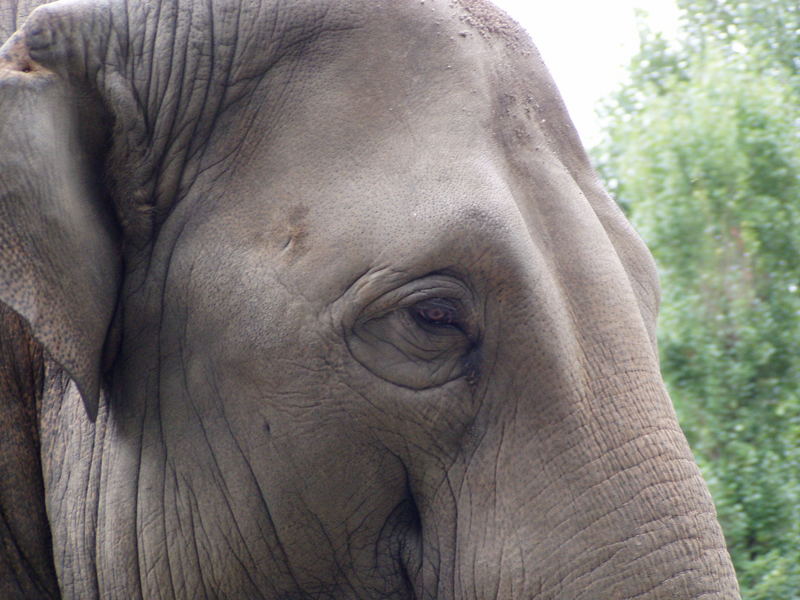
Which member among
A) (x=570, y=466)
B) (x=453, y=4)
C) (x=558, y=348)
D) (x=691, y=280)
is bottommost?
(x=691, y=280)

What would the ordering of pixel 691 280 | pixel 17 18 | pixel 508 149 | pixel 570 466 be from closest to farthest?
pixel 570 466 < pixel 508 149 < pixel 17 18 < pixel 691 280

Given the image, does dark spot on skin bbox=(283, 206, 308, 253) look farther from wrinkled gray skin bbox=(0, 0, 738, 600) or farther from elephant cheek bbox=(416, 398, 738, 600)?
elephant cheek bbox=(416, 398, 738, 600)

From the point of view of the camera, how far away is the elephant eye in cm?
215

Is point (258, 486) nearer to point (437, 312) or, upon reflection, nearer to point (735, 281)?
point (437, 312)

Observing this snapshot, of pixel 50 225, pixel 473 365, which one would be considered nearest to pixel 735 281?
pixel 473 365

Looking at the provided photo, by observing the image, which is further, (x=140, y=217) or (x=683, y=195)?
(x=683, y=195)

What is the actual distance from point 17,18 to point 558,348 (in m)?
1.48

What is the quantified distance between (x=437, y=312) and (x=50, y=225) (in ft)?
2.45

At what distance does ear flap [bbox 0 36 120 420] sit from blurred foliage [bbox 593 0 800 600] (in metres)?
6.10

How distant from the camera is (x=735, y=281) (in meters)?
8.34

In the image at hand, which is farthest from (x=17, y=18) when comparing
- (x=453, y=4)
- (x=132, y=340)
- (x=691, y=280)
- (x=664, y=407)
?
(x=691, y=280)

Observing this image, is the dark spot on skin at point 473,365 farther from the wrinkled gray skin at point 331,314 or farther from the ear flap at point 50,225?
the ear flap at point 50,225

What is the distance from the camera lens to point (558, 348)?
6.93ft

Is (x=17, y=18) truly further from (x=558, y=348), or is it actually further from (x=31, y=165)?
(x=558, y=348)
